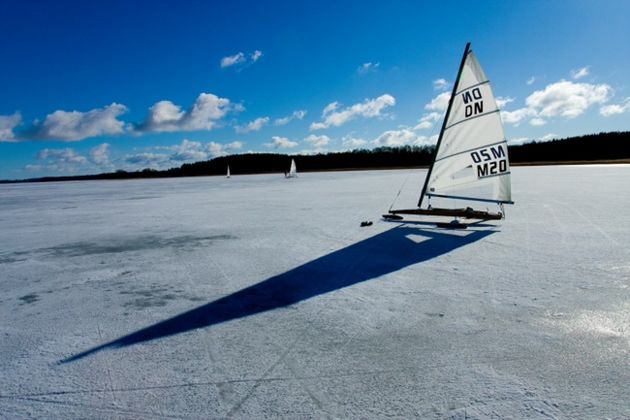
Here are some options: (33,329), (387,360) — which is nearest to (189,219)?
(33,329)

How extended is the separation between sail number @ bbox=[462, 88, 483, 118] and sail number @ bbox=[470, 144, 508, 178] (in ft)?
2.69

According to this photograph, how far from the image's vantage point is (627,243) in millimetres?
5797

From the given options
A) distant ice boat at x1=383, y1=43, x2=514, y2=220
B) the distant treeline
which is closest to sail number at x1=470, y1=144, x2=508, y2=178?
distant ice boat at x1=383, y1=43, x2=514, y2=220

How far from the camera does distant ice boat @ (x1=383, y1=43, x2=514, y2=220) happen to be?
312 inches

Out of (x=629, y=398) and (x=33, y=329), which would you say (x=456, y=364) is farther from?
(x=33, y=329)

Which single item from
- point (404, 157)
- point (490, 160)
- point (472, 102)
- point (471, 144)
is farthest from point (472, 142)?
point (404, 157)

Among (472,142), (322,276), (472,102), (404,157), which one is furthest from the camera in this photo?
(404,157)

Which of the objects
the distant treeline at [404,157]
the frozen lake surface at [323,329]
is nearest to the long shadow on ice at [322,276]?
the frozen lake surface at [323,329]

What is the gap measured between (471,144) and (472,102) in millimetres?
870

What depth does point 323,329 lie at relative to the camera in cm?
325

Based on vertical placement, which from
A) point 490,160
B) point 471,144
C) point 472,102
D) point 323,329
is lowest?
point 323,329

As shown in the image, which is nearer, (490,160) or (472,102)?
(472,102)

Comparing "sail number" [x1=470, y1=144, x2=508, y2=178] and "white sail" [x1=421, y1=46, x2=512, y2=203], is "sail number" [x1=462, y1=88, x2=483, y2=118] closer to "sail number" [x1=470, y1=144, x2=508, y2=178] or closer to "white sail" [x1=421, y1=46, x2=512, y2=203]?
"white sail" [x1=421, y1=46, x2=512, y2=203]

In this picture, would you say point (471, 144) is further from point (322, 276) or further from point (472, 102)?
point (322, 276)
